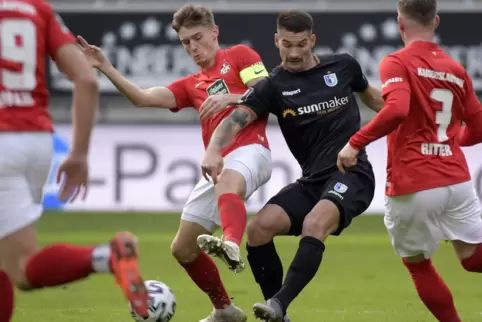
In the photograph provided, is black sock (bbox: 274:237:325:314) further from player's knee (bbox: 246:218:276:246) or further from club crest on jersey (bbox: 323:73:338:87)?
club crest on jersey (bbox: 323:73:338:87)

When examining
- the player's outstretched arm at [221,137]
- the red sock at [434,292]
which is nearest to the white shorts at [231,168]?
the player's outstretched arm at [221,137]

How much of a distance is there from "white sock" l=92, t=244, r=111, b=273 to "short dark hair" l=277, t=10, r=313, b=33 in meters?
2.20

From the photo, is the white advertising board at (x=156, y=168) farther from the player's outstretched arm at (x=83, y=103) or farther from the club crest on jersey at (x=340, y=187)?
the player's outstretched arm at (x=83, y=103)

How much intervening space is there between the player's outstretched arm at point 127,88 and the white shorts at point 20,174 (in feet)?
5.74

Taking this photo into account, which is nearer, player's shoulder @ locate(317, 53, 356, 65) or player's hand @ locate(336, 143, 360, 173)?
player's hand @ locate(336, 143, 360, 173)

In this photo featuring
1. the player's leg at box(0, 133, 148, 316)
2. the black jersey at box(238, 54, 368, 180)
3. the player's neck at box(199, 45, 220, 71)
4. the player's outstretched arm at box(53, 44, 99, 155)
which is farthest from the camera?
the player's neck at box(199, 45, 220, 71)

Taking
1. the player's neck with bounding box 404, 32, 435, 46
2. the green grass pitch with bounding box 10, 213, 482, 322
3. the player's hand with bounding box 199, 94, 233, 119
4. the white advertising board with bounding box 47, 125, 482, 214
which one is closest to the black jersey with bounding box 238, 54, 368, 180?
the player's hand with bounding box 199, 94, 233, 119

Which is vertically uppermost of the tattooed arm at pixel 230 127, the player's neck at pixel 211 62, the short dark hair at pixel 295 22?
the short dark hair at pixel 295 22

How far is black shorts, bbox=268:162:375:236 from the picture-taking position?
6047mm

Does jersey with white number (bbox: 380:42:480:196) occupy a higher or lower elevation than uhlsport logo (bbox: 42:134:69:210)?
higher

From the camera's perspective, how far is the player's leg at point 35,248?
Answer: 4.55 meters

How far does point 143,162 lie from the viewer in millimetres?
15430

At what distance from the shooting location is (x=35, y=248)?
4691 millimetres

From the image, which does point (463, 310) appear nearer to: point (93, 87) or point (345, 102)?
point (345, 102)
